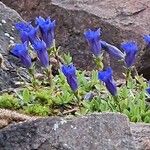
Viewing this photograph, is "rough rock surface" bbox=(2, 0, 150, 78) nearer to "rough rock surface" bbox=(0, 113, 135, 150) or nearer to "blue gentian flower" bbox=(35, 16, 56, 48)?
"blue gentian flower" bbox=(35, 16, 56, 48)

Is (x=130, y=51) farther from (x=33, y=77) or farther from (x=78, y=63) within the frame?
(x=78, y=63)

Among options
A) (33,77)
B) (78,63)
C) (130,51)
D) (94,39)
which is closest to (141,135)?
(130,51)

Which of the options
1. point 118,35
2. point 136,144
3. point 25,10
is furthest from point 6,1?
point 136,144

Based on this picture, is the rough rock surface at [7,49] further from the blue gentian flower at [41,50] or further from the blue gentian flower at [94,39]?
the blue gentian flower at [94,39]

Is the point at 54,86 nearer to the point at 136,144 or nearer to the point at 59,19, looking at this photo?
the point at 136,144

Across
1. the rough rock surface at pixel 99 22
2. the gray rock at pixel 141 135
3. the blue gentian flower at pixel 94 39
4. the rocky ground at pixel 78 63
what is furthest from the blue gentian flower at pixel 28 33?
the rough rock surface at pixel 99 22

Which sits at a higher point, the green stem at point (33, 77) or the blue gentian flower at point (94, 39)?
the blue gentian flower at point (94, 39)

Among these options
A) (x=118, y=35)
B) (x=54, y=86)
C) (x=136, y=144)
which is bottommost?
(x=136, y=144)
